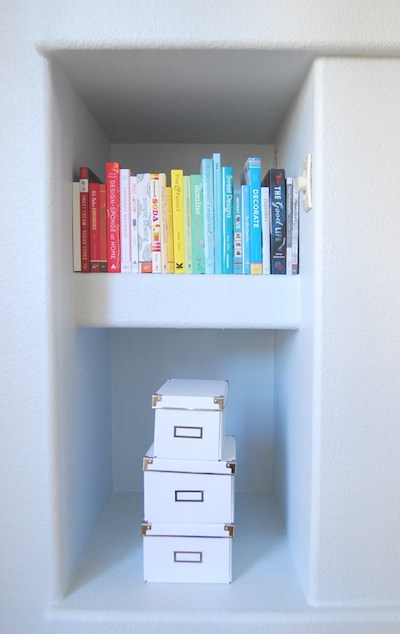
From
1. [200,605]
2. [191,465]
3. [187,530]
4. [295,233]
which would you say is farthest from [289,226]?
[200,605]

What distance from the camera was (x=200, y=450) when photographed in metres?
1.32

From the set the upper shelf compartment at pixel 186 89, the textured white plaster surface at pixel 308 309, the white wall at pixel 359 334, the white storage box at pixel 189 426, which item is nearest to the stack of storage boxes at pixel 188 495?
the white storage box at pixel 189 426

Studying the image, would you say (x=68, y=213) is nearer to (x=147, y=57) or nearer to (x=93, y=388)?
(x=147, y=57)

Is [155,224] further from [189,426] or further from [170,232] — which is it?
[189,426]

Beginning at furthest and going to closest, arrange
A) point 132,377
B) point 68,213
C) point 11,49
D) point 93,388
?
point 132,377, point 93,388, point 68,213, point 11,49

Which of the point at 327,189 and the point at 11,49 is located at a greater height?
the point at 11,49

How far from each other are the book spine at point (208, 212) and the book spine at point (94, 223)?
0.32 metres

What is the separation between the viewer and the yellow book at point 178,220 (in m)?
1.34

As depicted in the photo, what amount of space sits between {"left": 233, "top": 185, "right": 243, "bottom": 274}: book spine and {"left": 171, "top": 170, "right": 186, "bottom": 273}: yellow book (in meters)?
0.15

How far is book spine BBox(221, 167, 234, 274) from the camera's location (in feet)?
4.38

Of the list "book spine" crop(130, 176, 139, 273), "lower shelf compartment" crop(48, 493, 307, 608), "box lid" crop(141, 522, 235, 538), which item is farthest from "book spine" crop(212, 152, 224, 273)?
"lower shelf compartment" crop(48, 493, 307, 608)

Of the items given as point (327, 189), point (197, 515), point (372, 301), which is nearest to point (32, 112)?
point (327, 189)

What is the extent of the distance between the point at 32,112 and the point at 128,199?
1.09 feet

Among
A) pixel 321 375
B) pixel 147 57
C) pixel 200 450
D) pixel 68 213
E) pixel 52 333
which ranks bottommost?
pixel 200 450
